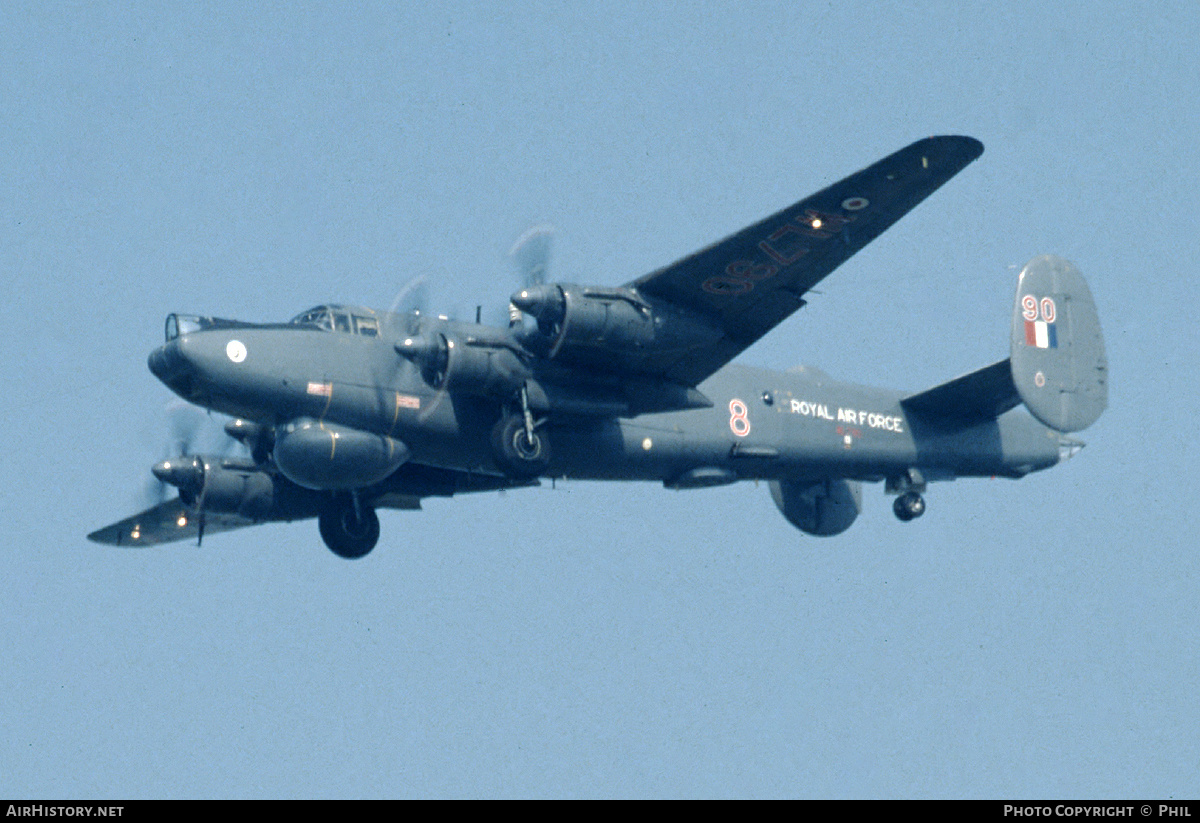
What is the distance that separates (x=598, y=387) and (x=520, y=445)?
4.88ft

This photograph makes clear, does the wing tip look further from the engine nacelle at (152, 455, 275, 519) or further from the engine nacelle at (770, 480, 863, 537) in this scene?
the engine nacelle at (152, 455, 275, 519)

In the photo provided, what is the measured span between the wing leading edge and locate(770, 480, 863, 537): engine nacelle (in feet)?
19.6

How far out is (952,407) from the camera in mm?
27547

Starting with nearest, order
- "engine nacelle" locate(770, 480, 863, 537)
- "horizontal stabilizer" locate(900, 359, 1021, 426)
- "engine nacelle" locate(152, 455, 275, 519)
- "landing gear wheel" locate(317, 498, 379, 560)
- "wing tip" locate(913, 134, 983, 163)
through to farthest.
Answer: "wing tip" locate(913, 134, 983, 163) < "engine nacelle" locate(152, 455, 275, 519) < "landing gear wheel" locate(317, 498, 379, 560) < "horizontal stabilizer" locate(900, 359, 1021, 426) < "engine nacelle" locate(770, 480, 863, 537)

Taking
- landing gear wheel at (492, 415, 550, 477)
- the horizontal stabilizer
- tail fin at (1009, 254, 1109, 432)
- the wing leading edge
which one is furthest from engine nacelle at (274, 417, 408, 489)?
tail fin at (1009, 254, 1109, 432)

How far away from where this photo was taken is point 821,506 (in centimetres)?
2925

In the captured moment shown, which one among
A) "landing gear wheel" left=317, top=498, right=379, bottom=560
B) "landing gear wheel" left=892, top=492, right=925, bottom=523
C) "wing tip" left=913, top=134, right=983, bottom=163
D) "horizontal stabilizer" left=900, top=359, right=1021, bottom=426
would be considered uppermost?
"wing tip" left=913, top=134, right=983, bottom=163

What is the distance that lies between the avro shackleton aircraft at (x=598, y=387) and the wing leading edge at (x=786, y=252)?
30 mm

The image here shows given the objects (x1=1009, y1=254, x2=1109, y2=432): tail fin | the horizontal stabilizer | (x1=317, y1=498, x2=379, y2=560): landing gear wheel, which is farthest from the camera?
the horizontal stabilizer

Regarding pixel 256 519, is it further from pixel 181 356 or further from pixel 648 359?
pixel 648 359

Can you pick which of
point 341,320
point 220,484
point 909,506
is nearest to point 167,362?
point 341,320

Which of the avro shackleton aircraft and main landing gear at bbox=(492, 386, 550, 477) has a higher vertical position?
the avro shackleton aircraft

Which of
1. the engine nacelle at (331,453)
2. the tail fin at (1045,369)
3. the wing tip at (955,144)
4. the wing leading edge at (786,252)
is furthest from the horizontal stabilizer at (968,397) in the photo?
the engine nacelle at (331,453)

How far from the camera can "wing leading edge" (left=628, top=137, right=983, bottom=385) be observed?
2177cm
